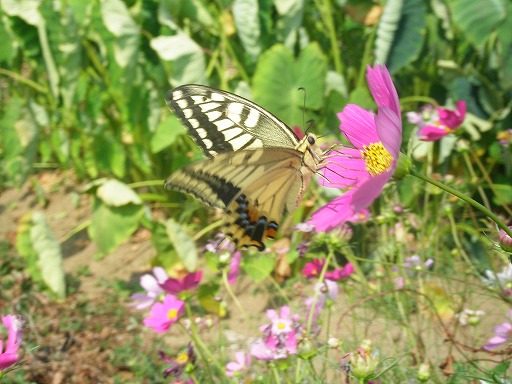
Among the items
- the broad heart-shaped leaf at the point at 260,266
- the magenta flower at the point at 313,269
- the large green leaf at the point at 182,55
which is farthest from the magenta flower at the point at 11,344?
the large green leaf at the point at 182,55

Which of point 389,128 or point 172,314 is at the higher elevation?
point 389,128

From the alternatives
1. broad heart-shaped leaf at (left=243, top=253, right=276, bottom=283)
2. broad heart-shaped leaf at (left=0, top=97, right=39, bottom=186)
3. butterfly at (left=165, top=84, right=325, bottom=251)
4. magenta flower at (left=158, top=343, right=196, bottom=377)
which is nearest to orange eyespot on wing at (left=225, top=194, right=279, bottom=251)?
butterfly at (left=165, top=84, right=325, bottom=251)

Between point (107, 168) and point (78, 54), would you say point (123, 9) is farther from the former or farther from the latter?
point (107, 168)

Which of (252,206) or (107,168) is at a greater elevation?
(252,206)

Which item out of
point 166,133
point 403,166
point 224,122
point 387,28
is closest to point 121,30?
point 166,133

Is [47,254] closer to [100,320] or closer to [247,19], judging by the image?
[100,320]

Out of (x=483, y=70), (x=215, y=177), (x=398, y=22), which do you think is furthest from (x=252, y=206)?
→ (x=483, y=70)

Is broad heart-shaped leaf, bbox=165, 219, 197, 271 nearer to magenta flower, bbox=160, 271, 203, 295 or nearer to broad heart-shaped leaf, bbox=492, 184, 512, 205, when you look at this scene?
magenta flower, bbox=160, 271, 203, 295
